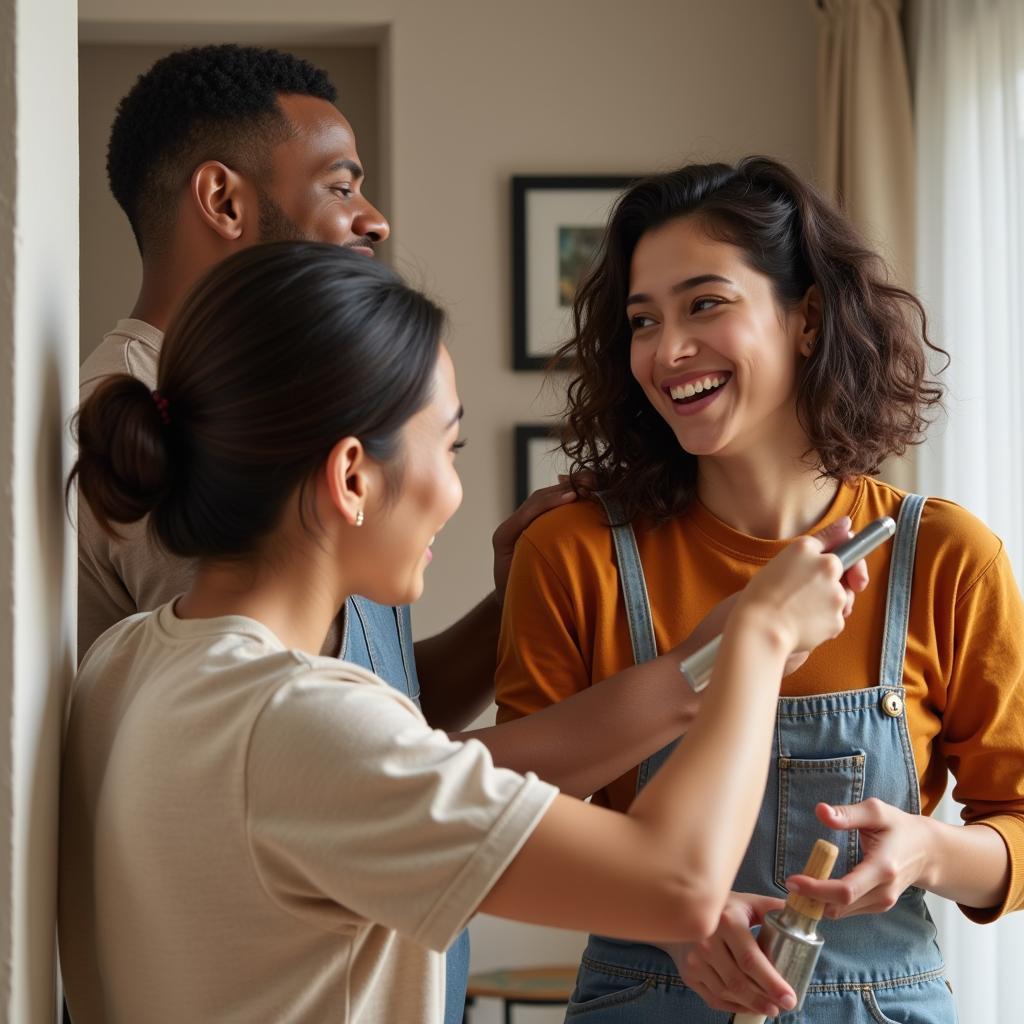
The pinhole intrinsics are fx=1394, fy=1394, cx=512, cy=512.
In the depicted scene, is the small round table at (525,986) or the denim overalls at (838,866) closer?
the denim overalls at (838,866)

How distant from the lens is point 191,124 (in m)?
1.67

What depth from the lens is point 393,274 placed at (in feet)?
3.49

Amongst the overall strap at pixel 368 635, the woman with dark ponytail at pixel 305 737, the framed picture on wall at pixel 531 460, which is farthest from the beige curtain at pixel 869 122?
the woman with dark ponytail at pixel 305 737

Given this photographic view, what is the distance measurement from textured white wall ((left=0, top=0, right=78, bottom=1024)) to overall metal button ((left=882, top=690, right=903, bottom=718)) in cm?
83

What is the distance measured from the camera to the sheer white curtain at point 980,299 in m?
2.98

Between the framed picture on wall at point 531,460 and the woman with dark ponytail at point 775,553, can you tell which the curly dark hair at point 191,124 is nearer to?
the woman with dark ponytail at point 775,553

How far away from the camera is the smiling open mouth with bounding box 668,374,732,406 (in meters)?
1.53

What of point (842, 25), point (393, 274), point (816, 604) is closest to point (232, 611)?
point (393, 274)

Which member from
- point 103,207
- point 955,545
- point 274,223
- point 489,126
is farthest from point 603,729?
point 103,207

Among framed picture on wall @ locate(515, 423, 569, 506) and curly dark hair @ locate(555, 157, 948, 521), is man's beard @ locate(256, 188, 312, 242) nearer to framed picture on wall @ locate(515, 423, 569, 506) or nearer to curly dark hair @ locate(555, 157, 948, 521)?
curly dark hair @ locate(555, 157, 948, 521)

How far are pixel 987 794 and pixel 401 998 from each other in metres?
0.76

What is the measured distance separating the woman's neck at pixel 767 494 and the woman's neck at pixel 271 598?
0.70 metres

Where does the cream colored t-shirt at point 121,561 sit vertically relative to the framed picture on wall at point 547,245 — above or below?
below

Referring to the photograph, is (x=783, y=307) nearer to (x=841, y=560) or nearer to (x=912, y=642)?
(x=912, y=642)
